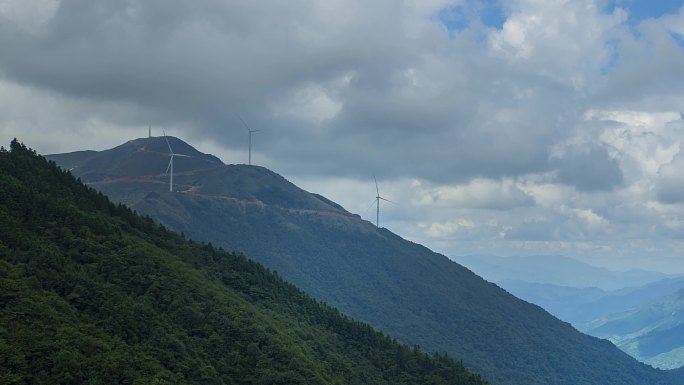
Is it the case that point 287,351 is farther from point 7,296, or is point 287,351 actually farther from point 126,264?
point 7,296

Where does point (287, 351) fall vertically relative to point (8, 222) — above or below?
below

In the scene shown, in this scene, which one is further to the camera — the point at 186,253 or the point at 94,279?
the point at 186,253

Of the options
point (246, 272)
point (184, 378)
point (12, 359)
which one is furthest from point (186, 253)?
point (12, 359)

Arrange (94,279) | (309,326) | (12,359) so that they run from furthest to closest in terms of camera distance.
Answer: (309,326)
(94,279)
(12,359)

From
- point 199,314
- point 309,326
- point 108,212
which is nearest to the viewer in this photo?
point 199,314

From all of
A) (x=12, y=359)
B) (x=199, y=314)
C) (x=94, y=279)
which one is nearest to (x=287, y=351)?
(x=199, y=314)

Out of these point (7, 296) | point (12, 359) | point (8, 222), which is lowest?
point (12, 359)
